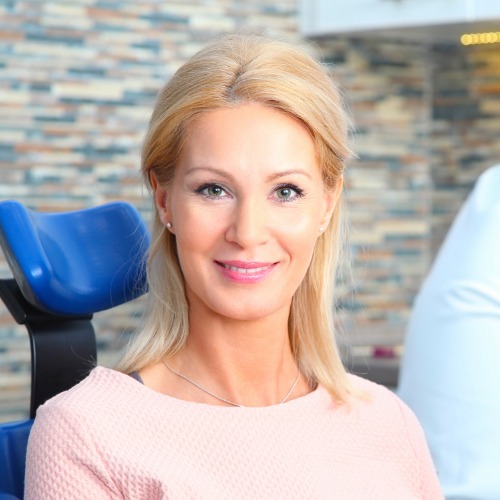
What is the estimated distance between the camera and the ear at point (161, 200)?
144 centimetres

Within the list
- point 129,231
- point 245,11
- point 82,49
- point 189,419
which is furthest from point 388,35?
point 189,419

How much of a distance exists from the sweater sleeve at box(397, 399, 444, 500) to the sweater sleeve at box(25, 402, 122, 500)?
20.5 inches

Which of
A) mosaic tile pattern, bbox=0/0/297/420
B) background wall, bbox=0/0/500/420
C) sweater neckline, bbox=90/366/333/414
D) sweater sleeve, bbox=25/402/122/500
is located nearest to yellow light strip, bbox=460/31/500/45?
background wall, bbox=0/0/500/420

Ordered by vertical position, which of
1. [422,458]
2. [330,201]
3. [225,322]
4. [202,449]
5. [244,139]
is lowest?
[422,458]

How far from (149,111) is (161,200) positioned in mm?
2066

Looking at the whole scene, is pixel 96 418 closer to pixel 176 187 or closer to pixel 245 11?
pixel 176 187

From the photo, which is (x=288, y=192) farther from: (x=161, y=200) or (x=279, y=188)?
(x=161, y=200)

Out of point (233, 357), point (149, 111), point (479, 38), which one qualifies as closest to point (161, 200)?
point (233, 357)

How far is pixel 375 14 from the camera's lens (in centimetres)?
376

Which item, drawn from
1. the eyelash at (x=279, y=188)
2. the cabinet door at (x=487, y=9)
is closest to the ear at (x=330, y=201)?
the eyelash at (x=279, y=188)

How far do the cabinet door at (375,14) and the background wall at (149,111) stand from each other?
88 mm

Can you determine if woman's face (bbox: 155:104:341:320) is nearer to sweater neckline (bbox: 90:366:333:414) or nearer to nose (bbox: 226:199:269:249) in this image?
nose (bbox: 226:199:269:249)

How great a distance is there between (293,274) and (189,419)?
24 cm

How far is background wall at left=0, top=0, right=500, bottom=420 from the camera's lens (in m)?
3.36
